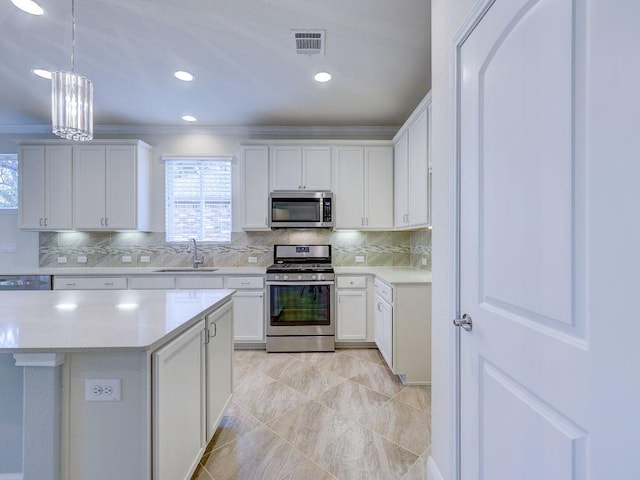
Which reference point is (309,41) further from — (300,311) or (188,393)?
(300,311)

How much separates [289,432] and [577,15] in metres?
2.40

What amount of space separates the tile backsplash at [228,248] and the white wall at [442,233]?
259 centimetres

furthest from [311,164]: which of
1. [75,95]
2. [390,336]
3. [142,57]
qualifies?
[75,95]

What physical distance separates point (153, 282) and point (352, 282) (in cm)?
230

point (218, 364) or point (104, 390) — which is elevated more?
point (104, 390)

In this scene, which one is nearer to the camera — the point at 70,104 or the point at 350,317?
the point at 70,104

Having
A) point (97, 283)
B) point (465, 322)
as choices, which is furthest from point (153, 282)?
point (465, 322)

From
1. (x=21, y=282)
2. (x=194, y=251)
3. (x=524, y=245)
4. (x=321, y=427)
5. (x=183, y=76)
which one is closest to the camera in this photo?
(x=524, y=245)

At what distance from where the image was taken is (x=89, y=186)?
3.77m

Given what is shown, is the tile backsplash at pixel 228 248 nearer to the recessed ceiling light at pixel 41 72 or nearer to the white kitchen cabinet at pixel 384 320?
the white kitchen cabinet at pixel 384 320

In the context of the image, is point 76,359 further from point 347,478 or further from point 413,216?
point 413,216

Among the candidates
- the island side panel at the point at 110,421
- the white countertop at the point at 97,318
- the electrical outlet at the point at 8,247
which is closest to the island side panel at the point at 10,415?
the white countertop at the point at 97,318

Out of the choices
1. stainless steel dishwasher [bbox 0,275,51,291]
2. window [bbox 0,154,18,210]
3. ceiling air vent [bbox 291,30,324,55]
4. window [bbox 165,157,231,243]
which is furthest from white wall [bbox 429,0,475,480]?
window [bbox 0,154,18,210]

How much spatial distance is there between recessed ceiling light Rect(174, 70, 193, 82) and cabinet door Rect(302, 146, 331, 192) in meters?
1.45
